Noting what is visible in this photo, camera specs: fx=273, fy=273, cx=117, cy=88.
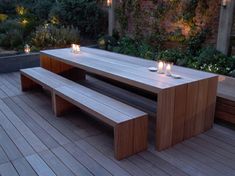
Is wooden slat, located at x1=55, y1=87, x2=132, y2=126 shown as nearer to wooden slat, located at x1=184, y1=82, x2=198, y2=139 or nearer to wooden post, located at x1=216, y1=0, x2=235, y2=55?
wooden slat, located at x1=184, y1=82, x2=198, y2=139

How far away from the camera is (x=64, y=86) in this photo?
12.0 ft

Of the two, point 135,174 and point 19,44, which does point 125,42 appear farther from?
point 135,174

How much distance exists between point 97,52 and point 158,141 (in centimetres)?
218

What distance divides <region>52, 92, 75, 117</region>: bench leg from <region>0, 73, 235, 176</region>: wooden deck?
101 millimetres

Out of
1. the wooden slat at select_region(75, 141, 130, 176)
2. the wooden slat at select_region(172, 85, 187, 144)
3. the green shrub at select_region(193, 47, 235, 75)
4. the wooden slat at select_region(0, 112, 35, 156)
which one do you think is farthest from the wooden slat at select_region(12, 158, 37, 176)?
the green shrub at select_region(193, 47, 235, 75)

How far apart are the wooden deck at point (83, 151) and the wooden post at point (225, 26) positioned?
1.93 metres

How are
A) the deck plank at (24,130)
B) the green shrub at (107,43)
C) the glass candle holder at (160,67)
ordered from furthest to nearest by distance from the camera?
the green shrub at (107,43) < the glass candle holder at (160,67) < the deck plank at (24,130)

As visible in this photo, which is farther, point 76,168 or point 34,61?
point 34,61

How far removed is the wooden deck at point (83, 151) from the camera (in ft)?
8.13

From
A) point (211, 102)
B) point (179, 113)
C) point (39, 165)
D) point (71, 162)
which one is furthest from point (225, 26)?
point (39, 165)

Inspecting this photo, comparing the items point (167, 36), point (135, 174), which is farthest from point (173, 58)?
point (135, 174)

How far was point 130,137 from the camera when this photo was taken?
8.66 ft

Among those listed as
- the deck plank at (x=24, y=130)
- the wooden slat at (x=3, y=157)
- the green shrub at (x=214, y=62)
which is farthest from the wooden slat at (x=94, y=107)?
the green shrub at (x=214, y=62)

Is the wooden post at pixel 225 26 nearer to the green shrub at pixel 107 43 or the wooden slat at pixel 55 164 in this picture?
the green shrub at pixel 107 43
